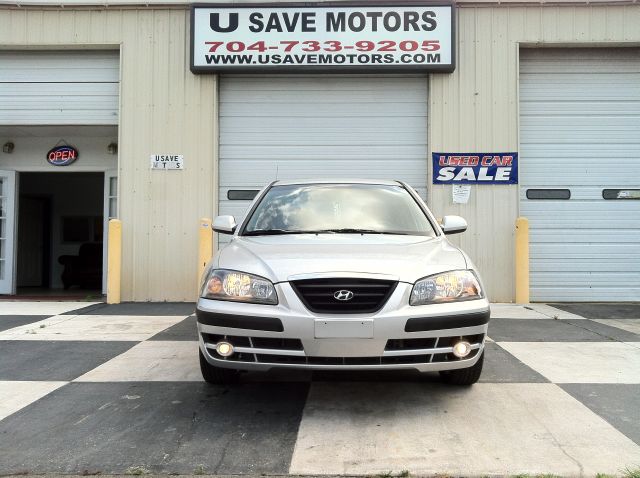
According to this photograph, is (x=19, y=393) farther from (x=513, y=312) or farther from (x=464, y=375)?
(x=513, y=312)

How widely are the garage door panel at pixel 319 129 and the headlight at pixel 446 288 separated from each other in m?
5.48

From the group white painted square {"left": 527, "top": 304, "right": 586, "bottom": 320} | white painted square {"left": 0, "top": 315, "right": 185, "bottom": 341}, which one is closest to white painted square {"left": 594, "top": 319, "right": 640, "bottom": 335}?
white painted square {"left": 527, "top": 304, "right": 586, "bottom": 320}

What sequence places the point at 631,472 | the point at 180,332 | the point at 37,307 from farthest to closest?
the point at 37,307, the point at 180,332, the point at 631,472

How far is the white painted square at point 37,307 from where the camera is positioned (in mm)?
6856

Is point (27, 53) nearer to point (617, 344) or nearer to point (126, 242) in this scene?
point (126, 242)

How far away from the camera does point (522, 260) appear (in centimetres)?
765

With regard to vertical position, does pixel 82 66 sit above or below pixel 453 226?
above

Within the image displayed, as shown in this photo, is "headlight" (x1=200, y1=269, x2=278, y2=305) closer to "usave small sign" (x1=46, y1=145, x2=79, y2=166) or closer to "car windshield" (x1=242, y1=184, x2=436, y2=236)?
"car windshield" (x1=242, y1=184, x2=436, y2=236)

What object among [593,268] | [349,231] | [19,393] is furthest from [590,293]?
[19,393]

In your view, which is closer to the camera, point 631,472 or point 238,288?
point 631,472

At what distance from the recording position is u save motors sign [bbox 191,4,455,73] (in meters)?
7.94

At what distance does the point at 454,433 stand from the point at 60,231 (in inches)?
560

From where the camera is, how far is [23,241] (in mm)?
12742

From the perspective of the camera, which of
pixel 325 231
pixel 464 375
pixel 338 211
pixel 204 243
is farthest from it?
pixel 204 243
